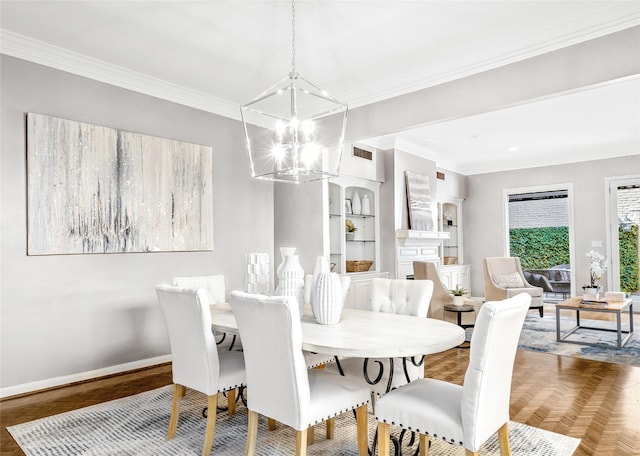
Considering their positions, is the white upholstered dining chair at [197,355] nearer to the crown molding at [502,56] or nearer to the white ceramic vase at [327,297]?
the white ceramic vase at [327,297]

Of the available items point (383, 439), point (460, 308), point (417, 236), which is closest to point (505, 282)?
point (417, 236)

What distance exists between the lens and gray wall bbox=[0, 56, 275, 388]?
3.18m

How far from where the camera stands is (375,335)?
2096 millimetres

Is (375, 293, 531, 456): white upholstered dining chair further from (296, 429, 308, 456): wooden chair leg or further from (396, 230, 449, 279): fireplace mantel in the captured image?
(396, 230, 449, 279): fireplace mantel

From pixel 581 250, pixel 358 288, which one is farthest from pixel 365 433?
pixel 581 250

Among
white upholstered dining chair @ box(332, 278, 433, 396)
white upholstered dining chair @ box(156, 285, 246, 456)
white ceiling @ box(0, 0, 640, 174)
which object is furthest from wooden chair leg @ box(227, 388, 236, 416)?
white ceiling @ box(0, 0, 640, 174)

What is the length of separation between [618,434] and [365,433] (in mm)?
1607

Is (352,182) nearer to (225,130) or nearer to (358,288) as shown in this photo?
(358,288)

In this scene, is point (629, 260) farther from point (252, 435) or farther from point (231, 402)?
point (252, 435)

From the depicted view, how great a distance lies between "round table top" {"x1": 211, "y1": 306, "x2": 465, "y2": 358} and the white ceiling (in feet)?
6.73

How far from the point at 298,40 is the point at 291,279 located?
188 cm

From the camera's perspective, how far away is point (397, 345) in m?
1.90

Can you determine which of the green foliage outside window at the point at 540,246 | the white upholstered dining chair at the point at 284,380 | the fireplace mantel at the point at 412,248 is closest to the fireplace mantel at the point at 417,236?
the fireplace mantel at the point at 412,248

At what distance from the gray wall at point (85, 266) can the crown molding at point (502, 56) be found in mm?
1721
